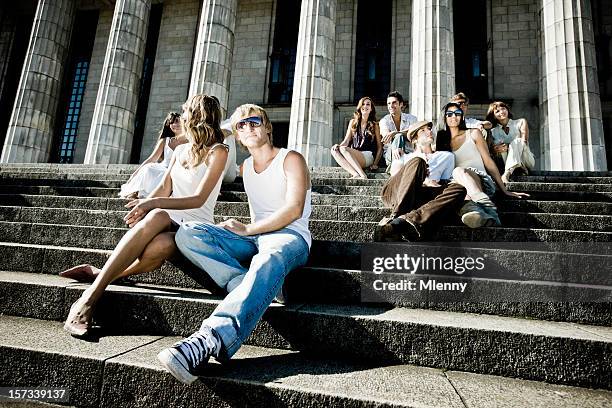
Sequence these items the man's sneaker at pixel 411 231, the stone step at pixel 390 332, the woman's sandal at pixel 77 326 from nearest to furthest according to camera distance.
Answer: the stone step at pixel 390 332, the woman's sandal at pixel 77 326, the man's sneaker at pixel 411 231

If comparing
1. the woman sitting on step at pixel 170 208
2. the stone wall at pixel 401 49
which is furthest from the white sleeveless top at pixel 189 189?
the stone wall at pixel 401 49

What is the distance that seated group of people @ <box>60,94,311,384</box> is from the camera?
200 cm

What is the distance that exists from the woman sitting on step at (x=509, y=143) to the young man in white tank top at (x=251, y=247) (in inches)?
169

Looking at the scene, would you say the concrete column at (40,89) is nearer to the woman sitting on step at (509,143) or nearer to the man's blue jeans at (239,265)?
the man's blue jeans at (239,265)

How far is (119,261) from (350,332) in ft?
5.50

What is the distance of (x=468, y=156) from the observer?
163 inches

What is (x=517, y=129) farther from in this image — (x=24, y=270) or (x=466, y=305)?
(x=24, y=270)

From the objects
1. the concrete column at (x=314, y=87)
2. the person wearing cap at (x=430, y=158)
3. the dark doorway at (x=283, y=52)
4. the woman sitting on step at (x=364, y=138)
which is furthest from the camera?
the dark doorway at (x=283, y=52)

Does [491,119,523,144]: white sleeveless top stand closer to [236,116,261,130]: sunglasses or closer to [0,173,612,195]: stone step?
[0,173,612,195]: stone step

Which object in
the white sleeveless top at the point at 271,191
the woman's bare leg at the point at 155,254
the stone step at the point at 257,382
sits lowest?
the stone step at the point at 257,382

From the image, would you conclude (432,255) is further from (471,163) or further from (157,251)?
(157,251)

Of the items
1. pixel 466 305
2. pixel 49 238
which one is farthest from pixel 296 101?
pixel 466 305

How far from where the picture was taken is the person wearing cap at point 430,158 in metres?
3.87

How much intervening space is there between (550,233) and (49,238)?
5225 mm
